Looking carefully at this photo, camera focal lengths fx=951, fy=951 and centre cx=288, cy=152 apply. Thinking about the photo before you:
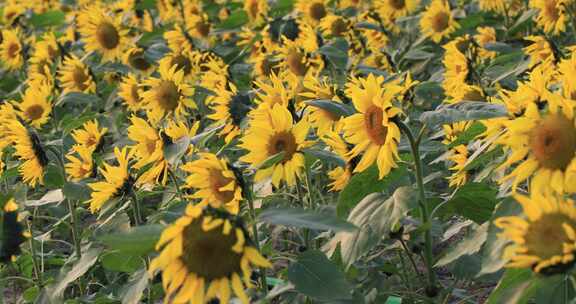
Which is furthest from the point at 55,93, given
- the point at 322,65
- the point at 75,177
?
the point at 75,177

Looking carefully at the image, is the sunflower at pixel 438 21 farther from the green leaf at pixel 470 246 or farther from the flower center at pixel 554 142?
the flower center at pixel 554 142

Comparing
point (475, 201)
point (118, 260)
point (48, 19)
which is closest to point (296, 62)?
point (118, 260)

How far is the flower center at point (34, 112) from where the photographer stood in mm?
4441

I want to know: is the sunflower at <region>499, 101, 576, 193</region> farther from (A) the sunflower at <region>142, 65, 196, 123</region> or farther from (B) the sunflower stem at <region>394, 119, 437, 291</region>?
(A) the sunflower at <region>142, 65, 196, 123</region>

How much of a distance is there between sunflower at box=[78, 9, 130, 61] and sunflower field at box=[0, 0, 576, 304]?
0.04 feet

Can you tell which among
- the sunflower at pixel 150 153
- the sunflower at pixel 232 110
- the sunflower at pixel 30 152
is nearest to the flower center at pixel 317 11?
the sunflower at pixel 232 110

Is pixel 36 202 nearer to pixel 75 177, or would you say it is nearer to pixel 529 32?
pixel 75 177

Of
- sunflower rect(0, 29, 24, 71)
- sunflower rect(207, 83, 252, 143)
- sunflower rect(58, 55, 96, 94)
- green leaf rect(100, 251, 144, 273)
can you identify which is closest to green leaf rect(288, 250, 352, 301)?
green leaf rect(100, 251, 144, 273)

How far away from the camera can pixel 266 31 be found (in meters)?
5.28

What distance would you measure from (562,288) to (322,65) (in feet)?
8.98

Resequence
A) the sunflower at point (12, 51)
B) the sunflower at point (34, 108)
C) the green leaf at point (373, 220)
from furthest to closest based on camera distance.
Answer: the sunflower at point (12, 51), the sunflower at point (34, 108), the green leaf at point (373, 220)

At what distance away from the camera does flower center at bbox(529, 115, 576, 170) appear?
1798 millimetres

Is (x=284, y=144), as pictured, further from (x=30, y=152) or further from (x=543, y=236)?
(x=30, y=152)

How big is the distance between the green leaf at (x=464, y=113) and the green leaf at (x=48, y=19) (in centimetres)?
585
